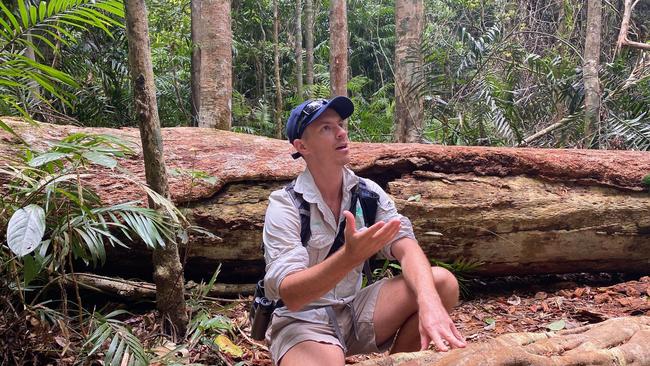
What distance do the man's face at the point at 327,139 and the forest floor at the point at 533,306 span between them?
4.58 ft

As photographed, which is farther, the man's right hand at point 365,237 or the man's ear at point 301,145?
the man's ear at point 301,145

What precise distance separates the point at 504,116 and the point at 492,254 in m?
3.39

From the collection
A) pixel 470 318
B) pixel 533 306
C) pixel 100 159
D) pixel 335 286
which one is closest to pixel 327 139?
pixel 335 286

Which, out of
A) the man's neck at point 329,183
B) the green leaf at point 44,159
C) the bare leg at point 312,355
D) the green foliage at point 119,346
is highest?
the green leaf at point 44,159

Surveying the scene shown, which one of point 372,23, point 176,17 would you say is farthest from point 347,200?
point 372,23

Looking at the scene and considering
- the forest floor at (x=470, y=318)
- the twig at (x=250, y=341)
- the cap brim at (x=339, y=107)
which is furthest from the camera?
the twig at (x=250, y=341)

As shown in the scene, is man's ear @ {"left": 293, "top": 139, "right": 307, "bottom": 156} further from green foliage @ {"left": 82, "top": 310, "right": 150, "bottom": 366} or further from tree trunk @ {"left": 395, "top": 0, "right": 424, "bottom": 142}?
tree trunk @ {"left": 395, "top": 0, "right": 424, "bottom": 142}

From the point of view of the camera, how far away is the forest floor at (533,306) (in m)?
3.47

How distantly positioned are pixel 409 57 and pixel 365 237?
18.3ft

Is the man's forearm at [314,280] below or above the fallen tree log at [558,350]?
above

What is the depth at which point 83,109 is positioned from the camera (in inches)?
306

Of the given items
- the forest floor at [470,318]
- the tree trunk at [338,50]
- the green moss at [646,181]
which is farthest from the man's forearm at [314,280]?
the tree trunk at [338,50]

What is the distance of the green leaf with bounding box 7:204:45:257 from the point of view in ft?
6.17

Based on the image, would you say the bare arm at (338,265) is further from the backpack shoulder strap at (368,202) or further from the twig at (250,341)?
the twig at (250,341)
